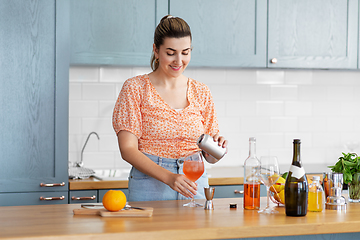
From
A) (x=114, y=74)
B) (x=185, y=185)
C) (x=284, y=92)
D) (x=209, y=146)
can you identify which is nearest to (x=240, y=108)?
(x=284, y=92)

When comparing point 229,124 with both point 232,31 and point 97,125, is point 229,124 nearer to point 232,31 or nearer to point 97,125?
point 232,31

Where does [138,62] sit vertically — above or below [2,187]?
above

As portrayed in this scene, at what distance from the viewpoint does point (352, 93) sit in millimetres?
3803

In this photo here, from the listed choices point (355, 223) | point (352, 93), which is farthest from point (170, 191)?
point (352, 93)

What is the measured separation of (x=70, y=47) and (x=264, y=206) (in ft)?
5.76

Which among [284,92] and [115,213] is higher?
[284,92]

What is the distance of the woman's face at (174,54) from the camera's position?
208 centimetres

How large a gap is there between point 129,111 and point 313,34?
185 cm

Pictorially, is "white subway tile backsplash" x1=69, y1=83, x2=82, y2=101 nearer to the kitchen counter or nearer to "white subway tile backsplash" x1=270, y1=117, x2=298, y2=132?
the kitchen counter

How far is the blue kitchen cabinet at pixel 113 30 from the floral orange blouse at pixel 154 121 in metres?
0.88

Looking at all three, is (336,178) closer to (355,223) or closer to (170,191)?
(355,223)

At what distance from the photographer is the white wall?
10.8 ft

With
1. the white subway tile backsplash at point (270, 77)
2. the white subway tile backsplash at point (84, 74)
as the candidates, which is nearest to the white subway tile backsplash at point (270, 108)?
the white subway tile backsplash at point (270, 77)

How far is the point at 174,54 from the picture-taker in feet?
6.86
